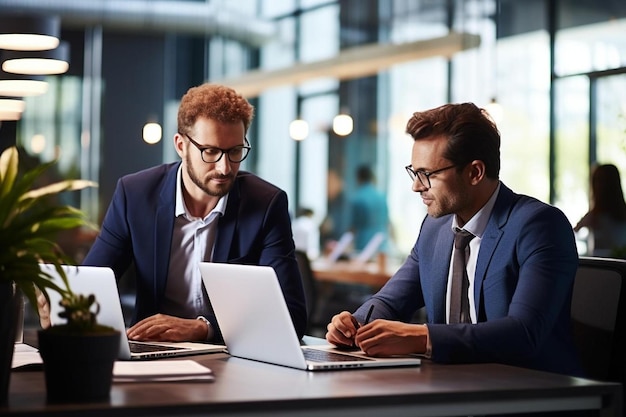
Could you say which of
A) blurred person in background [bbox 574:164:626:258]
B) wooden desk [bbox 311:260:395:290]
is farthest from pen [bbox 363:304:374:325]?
wooden desk [bbox 311:260:395:290]

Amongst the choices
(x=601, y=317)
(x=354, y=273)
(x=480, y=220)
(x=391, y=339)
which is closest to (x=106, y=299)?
(x=391, y=339)

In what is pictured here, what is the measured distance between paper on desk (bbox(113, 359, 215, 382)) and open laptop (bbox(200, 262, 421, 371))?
20 centimetres

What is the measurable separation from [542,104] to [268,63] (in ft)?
15.9

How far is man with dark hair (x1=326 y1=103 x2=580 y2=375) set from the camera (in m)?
2.57

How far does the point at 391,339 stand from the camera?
2.57 metres

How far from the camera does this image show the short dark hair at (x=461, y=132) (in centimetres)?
296

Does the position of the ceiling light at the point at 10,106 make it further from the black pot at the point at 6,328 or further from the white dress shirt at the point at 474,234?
the black pot at the point at 6,328

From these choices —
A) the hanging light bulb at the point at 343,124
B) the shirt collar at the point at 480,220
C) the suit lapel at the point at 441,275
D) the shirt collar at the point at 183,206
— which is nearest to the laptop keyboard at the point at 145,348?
the shirt collar at the point at 183,206

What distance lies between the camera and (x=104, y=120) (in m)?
14.5

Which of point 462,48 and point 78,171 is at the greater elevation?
point 462,48

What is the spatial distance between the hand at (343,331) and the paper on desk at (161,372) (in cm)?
53

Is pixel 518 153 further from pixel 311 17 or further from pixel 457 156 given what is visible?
pixel 457 156

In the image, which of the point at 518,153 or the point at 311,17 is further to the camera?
the point at 311,17

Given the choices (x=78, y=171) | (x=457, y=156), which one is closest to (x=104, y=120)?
(x=78, y=171)
